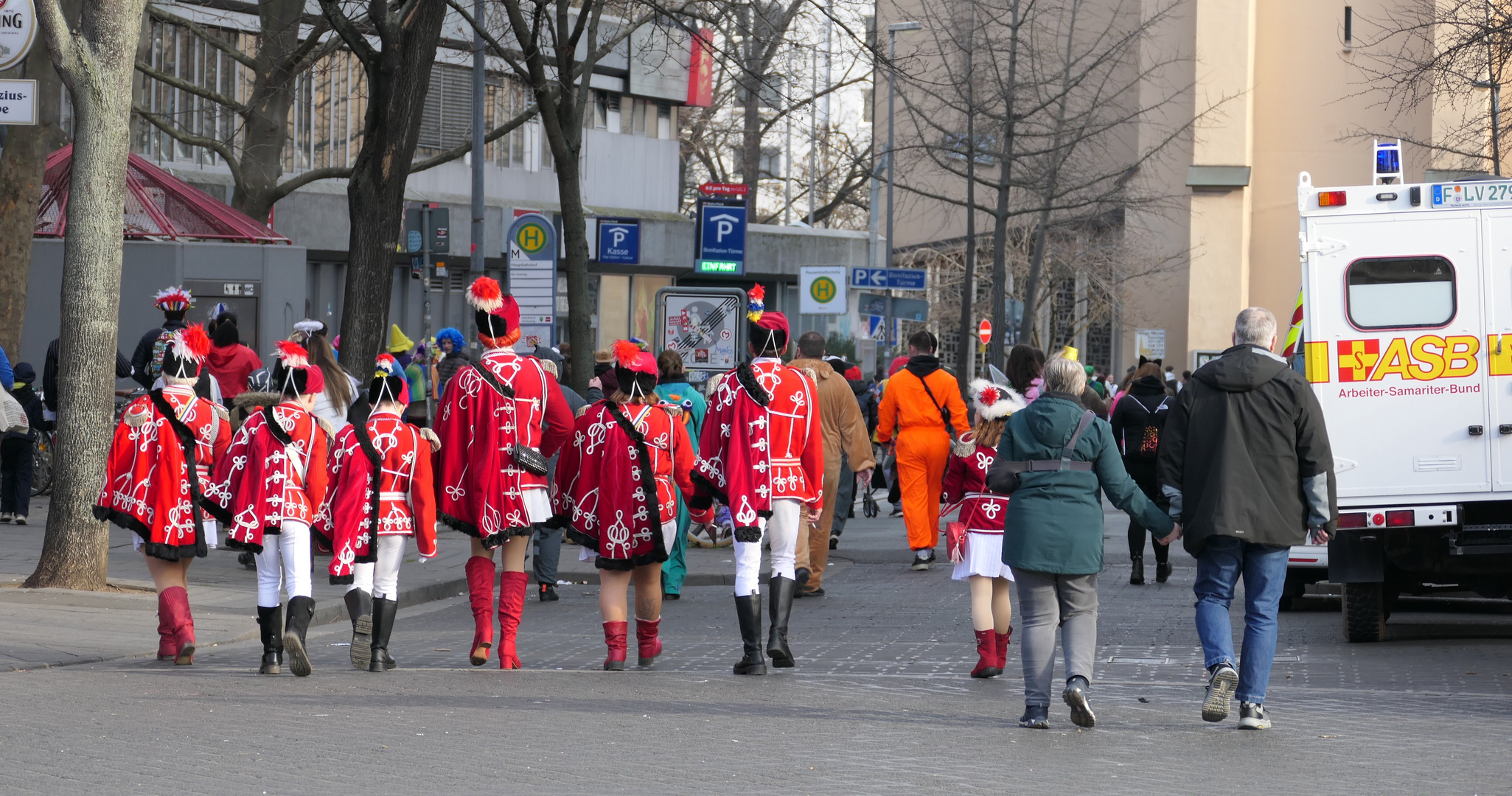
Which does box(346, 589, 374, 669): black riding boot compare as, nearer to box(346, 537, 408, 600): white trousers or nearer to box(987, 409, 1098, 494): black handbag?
box(346, 537, 408, 600): white trousers

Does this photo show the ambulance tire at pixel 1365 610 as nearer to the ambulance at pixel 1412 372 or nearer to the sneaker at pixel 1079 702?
the ambulance at pixel 1412 372

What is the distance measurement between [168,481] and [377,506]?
127cm

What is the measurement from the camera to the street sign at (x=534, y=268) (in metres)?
18.6

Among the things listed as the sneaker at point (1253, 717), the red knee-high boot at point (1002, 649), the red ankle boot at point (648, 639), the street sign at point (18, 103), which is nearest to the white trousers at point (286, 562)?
the red ankle boot at point (648, 639)

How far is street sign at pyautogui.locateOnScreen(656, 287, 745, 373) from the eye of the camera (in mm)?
18922

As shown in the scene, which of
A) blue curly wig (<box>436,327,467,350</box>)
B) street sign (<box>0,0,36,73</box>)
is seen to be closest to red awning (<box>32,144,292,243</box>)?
blue curly wig (<box>436,327,467,350</box>)

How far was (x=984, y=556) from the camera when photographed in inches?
382

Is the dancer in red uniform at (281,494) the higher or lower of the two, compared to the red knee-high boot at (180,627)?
higher

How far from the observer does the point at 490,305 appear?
9.91m

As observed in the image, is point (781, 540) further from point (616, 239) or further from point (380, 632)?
point (616, 239)

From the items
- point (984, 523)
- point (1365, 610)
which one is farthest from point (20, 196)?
point (1365, 610)

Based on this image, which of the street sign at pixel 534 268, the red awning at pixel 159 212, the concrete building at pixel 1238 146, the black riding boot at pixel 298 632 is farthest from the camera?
the concrete building at pixel 1238 146

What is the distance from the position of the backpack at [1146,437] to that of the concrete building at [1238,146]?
1269 inches

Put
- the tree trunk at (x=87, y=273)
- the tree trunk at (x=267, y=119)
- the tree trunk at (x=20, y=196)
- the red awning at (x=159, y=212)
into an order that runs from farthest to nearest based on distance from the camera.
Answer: the tree trunk at (x=267, y=119)
the red awning at (x=159, y=212)
the tree trunk at (x=20, y=196)
the tree trunk at (x=87, y=273)
